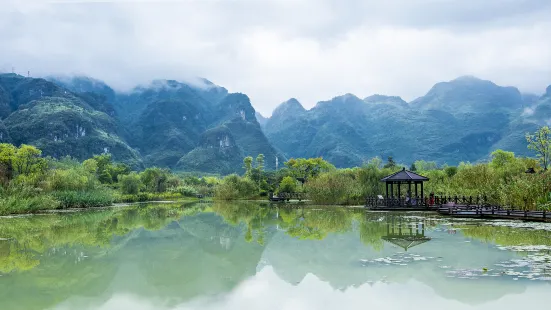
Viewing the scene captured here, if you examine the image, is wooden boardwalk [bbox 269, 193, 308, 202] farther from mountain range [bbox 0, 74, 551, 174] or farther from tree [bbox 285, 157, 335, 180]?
mountain range [bbox 0, 74, 551, 174]

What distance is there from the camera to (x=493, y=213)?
63.1ft

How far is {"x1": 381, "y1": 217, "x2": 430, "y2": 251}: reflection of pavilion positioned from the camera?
495 inches

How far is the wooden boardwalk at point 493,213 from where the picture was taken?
55.1ft

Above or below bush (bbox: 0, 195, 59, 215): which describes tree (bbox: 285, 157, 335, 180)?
above

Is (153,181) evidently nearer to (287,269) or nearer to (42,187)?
(42,187)

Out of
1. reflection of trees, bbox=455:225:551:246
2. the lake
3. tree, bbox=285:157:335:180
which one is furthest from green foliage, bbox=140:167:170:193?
reflection of trees, bbox=455:225:551:246

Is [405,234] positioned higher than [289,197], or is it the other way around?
[289,197]

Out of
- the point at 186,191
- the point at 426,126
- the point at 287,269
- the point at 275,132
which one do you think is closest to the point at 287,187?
the point at 186,191

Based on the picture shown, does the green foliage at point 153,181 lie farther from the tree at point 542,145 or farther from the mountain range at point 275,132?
the mountain range at point 275,132

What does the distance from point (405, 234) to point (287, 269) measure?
5978 mm

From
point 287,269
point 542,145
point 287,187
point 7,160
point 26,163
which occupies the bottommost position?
point 287,269

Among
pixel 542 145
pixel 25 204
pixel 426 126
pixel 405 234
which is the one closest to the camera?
pixel 405 234

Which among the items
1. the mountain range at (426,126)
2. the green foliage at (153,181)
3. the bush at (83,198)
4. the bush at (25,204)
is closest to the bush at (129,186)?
the green foliage at (153,181)

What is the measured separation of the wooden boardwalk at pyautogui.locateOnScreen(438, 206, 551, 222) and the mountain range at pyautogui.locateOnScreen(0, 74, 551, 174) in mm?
73896
